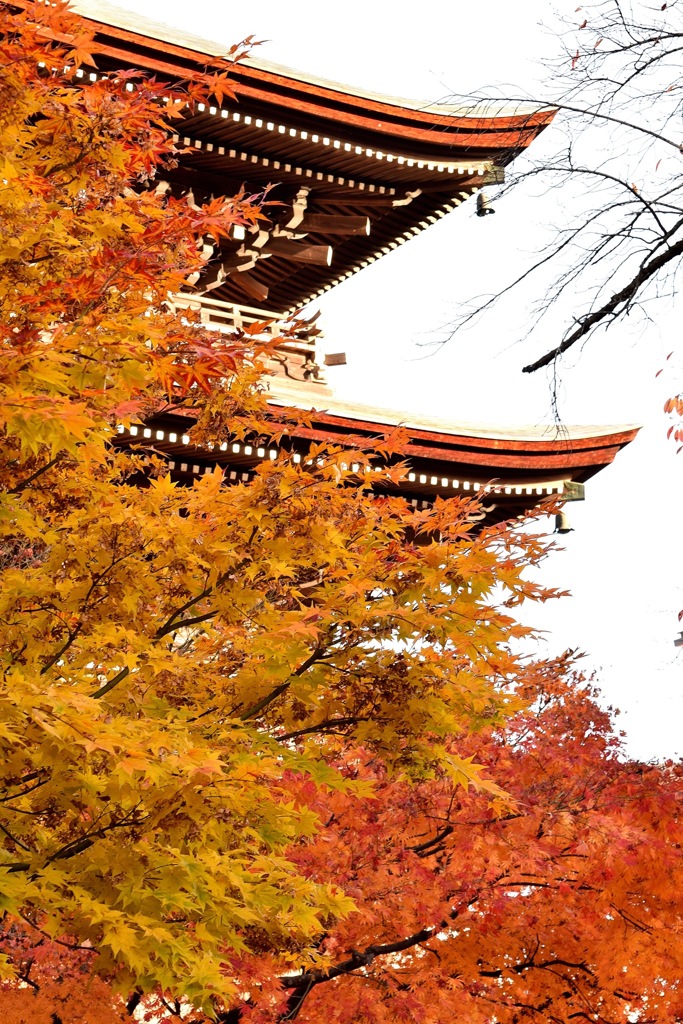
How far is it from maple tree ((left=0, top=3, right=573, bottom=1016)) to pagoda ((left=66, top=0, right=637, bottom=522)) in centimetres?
532

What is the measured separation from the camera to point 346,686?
5.22 meters

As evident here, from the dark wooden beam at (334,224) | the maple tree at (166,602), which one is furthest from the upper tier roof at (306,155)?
the maple tree at (166,602)

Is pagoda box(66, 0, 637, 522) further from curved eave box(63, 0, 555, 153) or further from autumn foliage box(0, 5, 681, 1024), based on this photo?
autumn foliage box(0, 5, 681, 1024)

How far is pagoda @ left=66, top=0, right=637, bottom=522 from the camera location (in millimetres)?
11219

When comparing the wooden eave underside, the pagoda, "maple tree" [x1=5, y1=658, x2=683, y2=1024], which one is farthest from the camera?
the wooden eave underside

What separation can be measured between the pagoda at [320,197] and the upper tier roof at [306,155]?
0.06ft

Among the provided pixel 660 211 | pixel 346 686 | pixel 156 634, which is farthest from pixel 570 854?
pixel 660 211

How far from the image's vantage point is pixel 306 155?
518 inches

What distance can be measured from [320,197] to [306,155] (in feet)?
3.46

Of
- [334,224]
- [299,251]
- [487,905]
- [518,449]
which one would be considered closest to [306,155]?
[334,224]

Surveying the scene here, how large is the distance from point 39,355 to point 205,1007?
9.28ft

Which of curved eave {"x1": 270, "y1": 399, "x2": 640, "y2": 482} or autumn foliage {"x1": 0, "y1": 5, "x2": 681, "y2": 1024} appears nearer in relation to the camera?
autumn foliage {"x1": 0, "y1": 5, "x2": 681, "y2": 1024}

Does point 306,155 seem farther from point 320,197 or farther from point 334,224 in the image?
point 334,224

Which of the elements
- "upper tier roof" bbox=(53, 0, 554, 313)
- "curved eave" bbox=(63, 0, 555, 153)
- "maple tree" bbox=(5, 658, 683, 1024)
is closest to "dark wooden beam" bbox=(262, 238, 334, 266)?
"upper tier roof" bbox=(53, 0, 554, 313)
